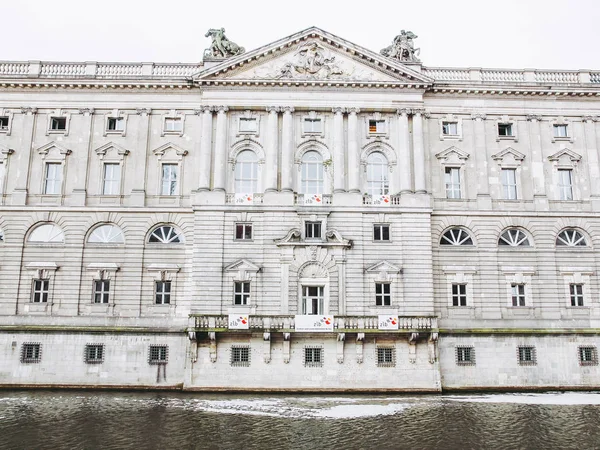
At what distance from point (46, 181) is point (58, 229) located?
4.22 meters

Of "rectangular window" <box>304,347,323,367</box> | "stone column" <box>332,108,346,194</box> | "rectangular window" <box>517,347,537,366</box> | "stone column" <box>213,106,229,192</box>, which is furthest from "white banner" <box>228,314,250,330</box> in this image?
"rectangular window" <box>517,347,537,366</box>

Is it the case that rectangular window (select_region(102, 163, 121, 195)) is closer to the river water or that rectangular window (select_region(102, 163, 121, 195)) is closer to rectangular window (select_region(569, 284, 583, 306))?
the river water

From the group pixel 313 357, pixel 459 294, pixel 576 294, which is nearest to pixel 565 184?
pixel 576 294

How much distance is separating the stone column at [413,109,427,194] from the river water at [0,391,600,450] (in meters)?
15.9

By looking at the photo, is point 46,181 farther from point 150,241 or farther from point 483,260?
point 483,260

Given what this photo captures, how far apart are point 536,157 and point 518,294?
11.5 m

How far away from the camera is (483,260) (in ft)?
137

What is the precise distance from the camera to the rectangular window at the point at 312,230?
40750mm

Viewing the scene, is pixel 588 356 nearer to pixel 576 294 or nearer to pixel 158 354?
pixel 576 294

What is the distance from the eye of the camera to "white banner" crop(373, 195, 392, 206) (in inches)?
1628

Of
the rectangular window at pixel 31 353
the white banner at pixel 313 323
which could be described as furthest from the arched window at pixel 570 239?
the rectangular window at pixel 31 353

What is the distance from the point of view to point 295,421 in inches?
1085

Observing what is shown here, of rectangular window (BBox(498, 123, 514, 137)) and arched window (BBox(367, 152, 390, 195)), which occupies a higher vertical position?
rectangular window (BBox(498, 123, 514, 137))

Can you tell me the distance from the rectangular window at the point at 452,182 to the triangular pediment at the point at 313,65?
7.35 m
